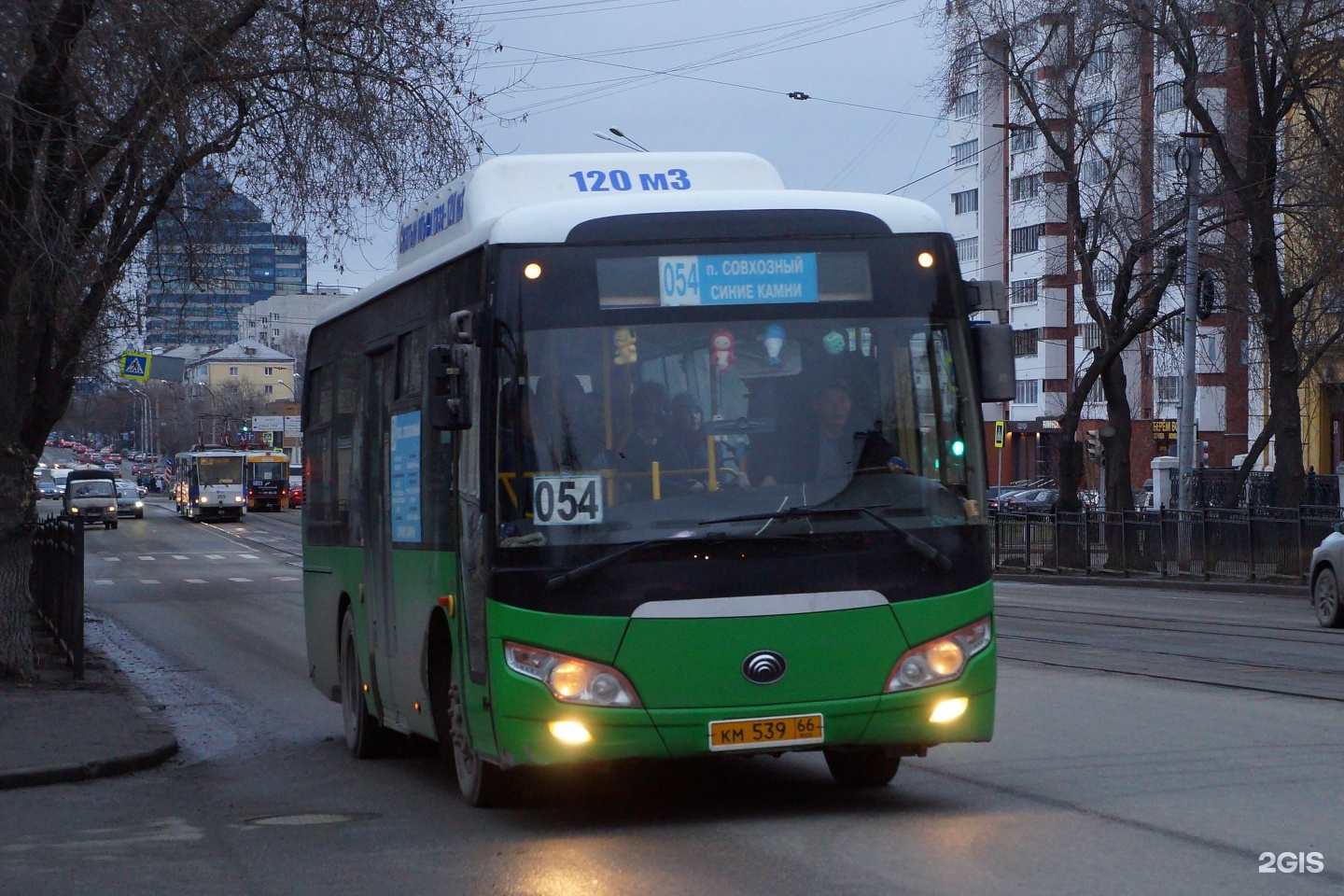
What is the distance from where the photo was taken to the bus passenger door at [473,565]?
7.70 metres

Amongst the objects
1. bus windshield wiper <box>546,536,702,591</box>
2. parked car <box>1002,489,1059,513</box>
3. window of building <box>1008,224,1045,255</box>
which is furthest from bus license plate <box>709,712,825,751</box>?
window of building <box>1008,224,1045,255</box>

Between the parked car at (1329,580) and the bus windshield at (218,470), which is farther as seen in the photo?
the bus windshield at (218,470)

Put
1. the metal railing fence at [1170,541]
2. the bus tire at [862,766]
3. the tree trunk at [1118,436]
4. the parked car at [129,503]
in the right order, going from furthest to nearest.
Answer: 1. the parked car at [129,503]
2. the tree trunk at [1118,436]
3. the metal railing fence at [1170,541]
4. the bus tire at [862,766]

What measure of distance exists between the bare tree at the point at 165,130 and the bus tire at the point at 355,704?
3.86 metres

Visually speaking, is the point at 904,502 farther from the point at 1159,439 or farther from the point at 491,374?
the point at 1159,439

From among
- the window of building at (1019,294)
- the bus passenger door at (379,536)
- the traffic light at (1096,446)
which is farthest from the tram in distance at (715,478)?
the window of building at (1019,294)

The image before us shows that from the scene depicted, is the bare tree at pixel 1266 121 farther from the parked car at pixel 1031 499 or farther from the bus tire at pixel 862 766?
the parked car at pixel 1031 499

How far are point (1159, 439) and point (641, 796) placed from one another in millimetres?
39023

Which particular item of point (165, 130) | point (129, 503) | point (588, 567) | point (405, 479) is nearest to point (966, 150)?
point (129, 503)

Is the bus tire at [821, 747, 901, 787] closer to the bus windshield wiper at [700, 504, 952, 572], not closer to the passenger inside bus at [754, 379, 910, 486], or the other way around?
the bus windshield wiper at [700, 504, 952, 572]

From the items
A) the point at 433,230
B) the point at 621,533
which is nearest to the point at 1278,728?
the point at 621,533

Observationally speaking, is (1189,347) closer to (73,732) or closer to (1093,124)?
(1093,124)

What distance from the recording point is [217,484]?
74.0m
